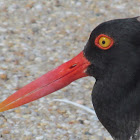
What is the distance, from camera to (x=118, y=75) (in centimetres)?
377

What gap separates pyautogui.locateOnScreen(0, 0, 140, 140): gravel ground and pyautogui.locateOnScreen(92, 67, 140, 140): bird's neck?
3.72 feet

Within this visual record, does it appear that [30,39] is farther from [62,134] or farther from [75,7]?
[62,134]

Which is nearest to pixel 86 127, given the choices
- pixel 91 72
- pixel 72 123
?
pixel 72 123

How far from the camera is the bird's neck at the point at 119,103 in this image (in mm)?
3752

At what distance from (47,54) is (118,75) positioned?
110 inches

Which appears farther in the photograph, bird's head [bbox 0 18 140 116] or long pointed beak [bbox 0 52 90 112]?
long pointed beak [bbox 0 52 90 112]

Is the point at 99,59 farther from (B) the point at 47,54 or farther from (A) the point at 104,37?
(B) the point at 47,54

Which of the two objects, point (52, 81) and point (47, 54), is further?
point (47, 54)

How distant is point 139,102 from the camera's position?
377cm

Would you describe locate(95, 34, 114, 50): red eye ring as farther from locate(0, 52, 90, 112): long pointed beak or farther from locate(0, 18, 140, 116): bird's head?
locate(0, 52, 90, 112): long pointed beak

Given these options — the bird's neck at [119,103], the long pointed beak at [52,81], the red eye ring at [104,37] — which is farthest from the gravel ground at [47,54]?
the red eye ring at [104,37]

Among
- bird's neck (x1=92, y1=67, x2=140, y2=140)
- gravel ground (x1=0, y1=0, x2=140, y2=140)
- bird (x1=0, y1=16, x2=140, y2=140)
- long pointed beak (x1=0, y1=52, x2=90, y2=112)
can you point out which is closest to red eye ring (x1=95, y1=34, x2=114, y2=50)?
bird (x1=0, y1=16, x2=140, y2=140)

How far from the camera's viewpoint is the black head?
12.1ft

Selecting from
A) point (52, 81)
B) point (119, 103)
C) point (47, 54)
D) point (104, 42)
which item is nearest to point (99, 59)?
point (104, 42)
